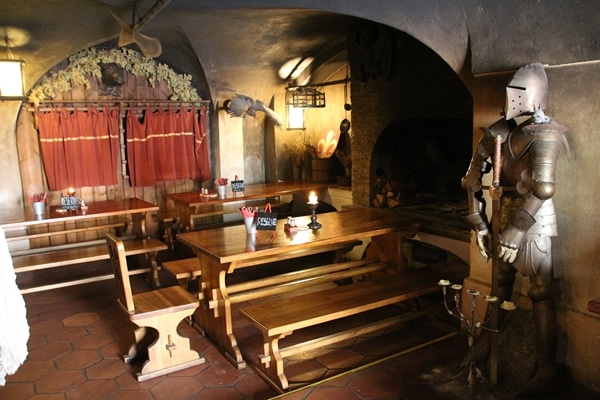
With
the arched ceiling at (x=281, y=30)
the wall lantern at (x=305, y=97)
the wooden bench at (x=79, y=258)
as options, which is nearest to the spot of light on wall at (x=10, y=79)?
the arched ceiling at (x=281, y=30)

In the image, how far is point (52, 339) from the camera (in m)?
4.87

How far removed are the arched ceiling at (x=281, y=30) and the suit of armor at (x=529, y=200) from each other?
1.15 ft

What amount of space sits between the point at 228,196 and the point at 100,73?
273 cm

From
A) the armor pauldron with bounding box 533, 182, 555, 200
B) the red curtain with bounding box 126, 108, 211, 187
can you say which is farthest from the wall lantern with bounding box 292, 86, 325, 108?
the armor pauldron with bounding box 533, 182, 555, 200

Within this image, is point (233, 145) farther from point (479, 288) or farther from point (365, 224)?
point (479, 288)

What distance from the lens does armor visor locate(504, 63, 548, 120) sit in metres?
3.21

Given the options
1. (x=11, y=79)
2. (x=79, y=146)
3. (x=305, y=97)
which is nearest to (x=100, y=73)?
(x=79, y=146)

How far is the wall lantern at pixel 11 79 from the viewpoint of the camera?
5535 mm

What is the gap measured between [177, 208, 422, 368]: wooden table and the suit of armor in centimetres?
151

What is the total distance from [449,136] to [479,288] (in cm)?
296

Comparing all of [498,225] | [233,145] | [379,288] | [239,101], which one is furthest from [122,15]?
[498,225]

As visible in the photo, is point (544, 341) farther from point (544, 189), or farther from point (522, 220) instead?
point (544, 189)

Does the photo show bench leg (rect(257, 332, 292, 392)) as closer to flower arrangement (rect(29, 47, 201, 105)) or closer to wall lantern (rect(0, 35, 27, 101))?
wall lantern (rect(0, 35, 27, 101))

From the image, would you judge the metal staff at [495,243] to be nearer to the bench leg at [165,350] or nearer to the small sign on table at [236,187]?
the bench leg at [165,350]
